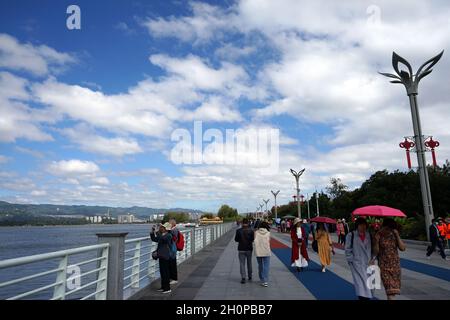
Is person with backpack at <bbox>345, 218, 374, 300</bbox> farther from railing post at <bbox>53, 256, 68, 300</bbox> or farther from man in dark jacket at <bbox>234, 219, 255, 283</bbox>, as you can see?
railing post at <bbox>53, 256, 68, 300</bbox>

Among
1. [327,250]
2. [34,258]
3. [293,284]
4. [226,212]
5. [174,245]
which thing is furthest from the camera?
[226,212]

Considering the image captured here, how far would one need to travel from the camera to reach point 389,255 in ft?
20.7

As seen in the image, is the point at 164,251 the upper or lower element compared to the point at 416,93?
lower

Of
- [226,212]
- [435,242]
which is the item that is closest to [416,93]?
[435,242]

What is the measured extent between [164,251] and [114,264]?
183 cm

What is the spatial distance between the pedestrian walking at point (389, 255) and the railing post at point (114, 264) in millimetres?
4291

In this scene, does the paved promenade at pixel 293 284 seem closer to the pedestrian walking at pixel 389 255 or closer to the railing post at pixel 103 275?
the railing post at pixel 103 275

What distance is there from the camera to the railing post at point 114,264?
21.8 feet

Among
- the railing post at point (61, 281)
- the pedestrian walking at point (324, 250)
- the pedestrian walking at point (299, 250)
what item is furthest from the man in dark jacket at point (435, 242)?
the railing post at point (61, 281)

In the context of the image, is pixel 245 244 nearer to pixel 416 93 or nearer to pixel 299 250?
pixel 299 250

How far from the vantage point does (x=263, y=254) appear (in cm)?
929
